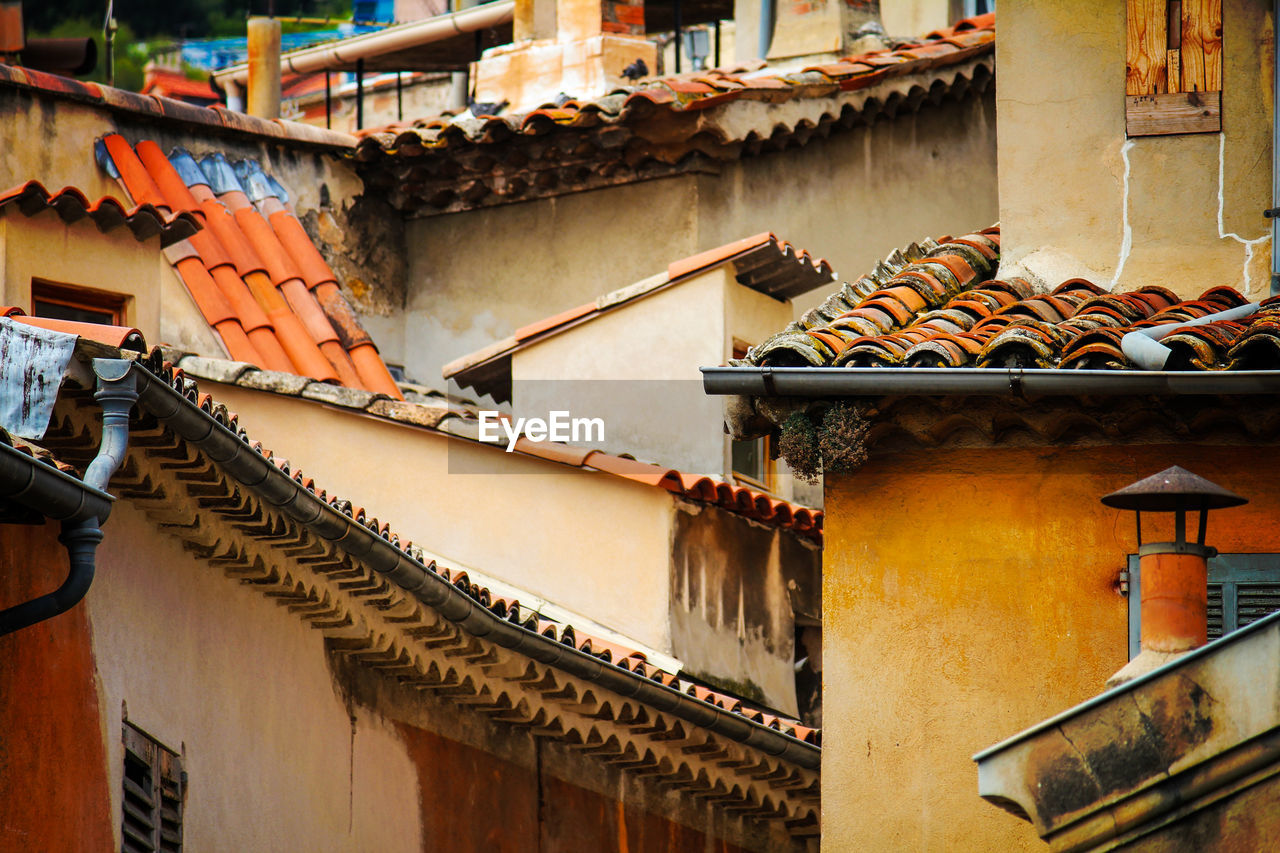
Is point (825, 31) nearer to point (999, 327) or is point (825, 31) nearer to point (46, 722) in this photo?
point (999, 327)

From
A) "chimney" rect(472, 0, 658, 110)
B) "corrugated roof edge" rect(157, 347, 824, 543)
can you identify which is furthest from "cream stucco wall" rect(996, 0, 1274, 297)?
"chimney" rect(472, 0, 658, 110)

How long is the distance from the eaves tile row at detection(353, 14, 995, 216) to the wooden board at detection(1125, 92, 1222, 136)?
5.98 metres

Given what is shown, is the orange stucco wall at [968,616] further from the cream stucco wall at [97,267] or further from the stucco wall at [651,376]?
the cream stucco wall at [97,267]

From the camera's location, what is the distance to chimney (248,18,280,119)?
62.8ft

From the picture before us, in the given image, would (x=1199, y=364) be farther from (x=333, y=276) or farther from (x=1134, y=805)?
(x=333, y=276)

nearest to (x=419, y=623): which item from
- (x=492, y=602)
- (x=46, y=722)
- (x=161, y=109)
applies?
(x=492, y=602)

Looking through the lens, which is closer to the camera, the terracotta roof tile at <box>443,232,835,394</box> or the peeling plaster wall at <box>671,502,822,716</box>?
the peeling plaster wall at <box>671,502,822,716</box>

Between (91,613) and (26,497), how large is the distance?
60.5 inches

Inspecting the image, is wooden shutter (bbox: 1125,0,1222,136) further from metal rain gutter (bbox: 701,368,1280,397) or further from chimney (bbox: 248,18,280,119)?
chimney (bbox: 248,18,280,119)

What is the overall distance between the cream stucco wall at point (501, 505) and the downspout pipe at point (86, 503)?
5.53 metres

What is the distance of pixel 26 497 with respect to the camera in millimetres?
6523

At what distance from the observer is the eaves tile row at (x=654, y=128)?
15367mm

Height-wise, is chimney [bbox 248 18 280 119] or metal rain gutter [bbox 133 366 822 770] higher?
chimney [bbox 248 18 280 119]

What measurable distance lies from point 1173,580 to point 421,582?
3836mm
